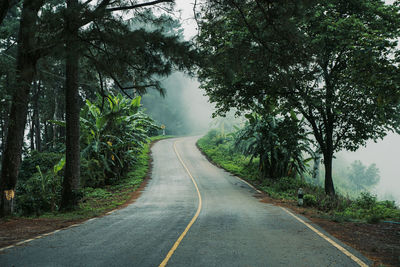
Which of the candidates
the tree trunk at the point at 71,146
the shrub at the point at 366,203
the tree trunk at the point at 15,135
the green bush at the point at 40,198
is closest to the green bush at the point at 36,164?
the green bush at the point at 40,198

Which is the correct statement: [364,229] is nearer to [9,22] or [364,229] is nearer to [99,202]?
[99,202]

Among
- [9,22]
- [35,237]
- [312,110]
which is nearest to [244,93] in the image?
[312,110]

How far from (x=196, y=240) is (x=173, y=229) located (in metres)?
1.33

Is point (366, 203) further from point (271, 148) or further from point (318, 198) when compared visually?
point (271, 148)

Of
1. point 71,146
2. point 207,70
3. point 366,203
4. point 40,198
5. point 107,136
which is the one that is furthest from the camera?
point 107,136

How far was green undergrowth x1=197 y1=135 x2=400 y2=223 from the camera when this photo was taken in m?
10.6

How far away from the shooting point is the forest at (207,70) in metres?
6.96

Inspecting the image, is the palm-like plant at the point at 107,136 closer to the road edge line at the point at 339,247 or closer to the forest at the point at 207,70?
the forest at the point at 207,70

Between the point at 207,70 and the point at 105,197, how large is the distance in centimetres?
1052

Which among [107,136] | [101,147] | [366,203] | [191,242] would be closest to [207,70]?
[191,242]

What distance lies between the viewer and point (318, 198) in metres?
13.9

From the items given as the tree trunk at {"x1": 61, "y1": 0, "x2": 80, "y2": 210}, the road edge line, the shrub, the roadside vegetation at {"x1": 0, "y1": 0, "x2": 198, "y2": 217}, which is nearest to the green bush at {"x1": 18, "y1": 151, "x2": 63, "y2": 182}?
the roadside vegetation at {"x1": 0, "y1": 0, "x2": 198, "y2": 217}

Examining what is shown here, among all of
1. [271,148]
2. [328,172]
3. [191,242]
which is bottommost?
[191,242]

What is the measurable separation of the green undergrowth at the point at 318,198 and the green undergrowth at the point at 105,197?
7816mm
